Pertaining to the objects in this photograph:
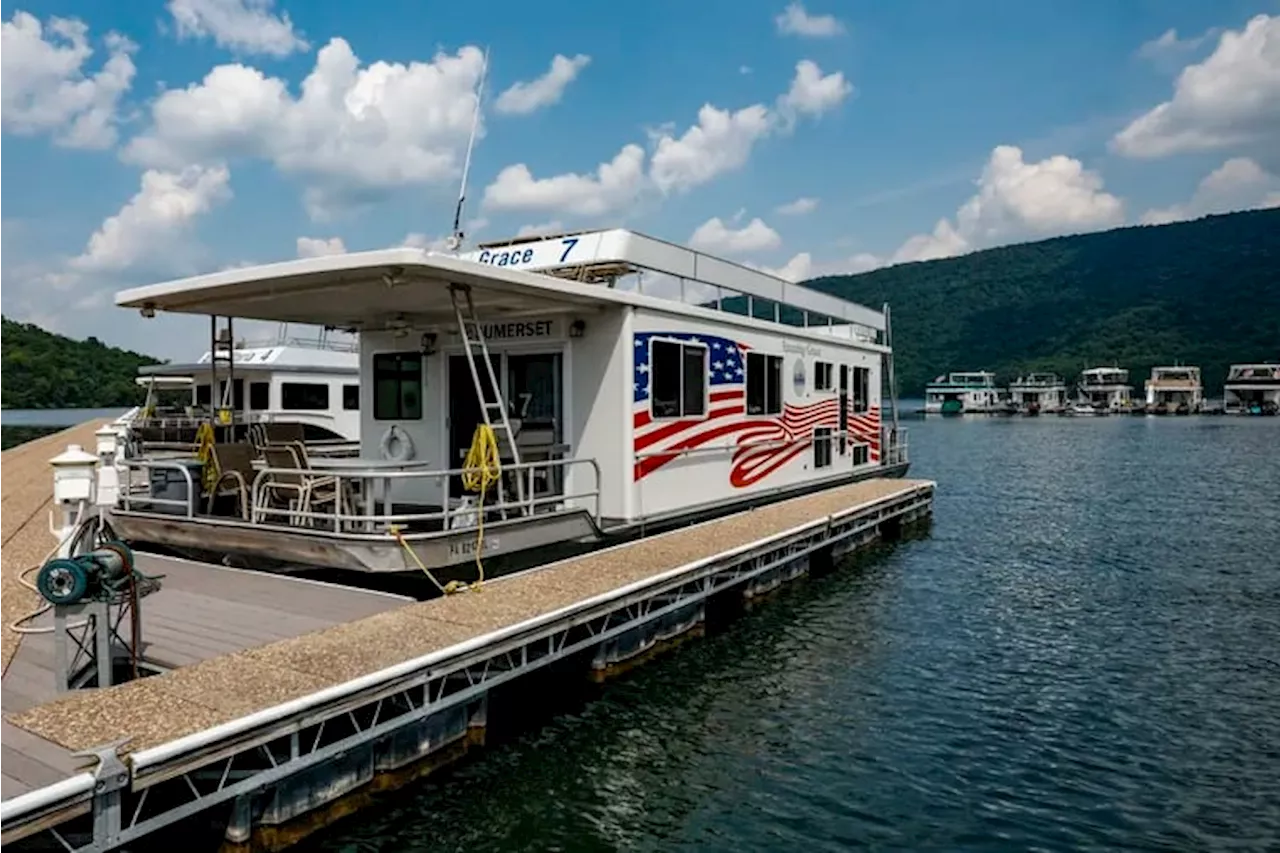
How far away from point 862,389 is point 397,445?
9.86 metres

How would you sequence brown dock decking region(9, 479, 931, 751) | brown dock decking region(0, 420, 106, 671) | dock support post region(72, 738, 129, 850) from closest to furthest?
Answer: 1. dock support post region(72, 738, 129, 850)
2. brown dock decking region(9, 479, 931, 751)
3. brown dock decking region(0, 420, 106, 671)

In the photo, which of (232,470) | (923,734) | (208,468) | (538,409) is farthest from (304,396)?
(923,734)

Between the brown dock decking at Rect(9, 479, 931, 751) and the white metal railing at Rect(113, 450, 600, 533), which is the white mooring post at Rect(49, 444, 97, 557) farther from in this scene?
the white metal railing at Rect(113, 450, 600, 533)

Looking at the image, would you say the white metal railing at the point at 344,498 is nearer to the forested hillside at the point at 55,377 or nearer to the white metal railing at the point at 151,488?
the white metal railing at the point at 151,488

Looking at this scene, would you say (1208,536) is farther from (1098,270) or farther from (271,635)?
(1098,270)

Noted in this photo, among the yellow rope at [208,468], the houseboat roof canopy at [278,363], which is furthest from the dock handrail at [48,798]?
the houseboat roof canopy at [278,363]

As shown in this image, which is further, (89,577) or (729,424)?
(729,424)

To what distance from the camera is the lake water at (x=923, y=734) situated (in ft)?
18.2

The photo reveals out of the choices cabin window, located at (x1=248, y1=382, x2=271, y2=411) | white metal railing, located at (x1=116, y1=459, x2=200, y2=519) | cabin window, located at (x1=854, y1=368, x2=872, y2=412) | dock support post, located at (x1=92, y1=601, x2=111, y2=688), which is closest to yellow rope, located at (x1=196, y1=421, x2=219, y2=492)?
white metal railing, located at (x1=116, y1=459, x2=200, y2=519)

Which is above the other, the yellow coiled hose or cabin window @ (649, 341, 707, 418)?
cabin window @ (649, 341, 707, 418)

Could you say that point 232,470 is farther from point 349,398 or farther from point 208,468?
point 349,398

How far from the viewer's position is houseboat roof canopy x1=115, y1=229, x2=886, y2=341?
7.42 m

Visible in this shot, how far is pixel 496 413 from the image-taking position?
10914 mm

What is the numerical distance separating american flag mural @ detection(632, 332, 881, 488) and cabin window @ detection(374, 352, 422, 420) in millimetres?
2884
